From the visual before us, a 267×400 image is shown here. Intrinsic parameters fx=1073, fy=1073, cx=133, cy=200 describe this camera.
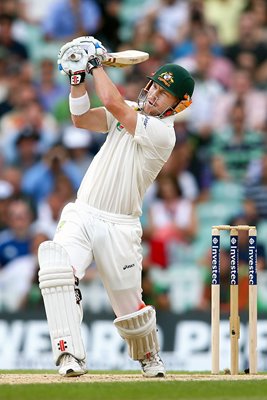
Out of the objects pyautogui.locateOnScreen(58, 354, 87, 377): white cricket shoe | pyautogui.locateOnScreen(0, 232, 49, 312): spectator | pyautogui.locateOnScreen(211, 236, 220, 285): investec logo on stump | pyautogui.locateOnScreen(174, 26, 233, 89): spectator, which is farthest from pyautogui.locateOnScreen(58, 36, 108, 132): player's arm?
pyautogui.locateOnScreen(174, 26, 233, 89): spectator

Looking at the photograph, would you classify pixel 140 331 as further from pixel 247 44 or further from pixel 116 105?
pixel 247 44

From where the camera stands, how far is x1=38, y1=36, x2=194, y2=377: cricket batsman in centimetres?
564

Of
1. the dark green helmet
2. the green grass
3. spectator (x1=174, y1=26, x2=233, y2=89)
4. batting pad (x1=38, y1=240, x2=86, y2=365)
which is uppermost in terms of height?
spectator (x1=174, y1=26, x2=233, y2=89)

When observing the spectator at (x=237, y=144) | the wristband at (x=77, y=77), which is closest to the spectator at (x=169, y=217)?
the spectator at (x=237, y=144)

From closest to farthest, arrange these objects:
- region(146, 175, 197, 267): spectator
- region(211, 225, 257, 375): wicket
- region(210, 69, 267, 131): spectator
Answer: region(211, 225, 257, 375): wicket → region(146, 175, 197, 267): spectator → region(210, 69, 267, 131): spectator

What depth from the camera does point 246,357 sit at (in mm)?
8891

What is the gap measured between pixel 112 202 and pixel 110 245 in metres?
0.24

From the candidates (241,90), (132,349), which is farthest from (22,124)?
(132,349)

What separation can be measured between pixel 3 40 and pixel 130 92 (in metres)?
1.71

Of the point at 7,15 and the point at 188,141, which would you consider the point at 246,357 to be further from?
the point at 7,15

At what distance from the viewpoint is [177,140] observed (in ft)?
35.1

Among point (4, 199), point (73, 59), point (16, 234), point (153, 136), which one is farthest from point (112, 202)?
point (4, 199)

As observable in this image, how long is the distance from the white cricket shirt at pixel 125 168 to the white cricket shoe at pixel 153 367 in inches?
34.6

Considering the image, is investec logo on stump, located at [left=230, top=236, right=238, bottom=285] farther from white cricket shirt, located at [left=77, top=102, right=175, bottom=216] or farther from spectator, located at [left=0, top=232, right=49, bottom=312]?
spectator, located at [left=0, top=232, right=49, bottom=312]
